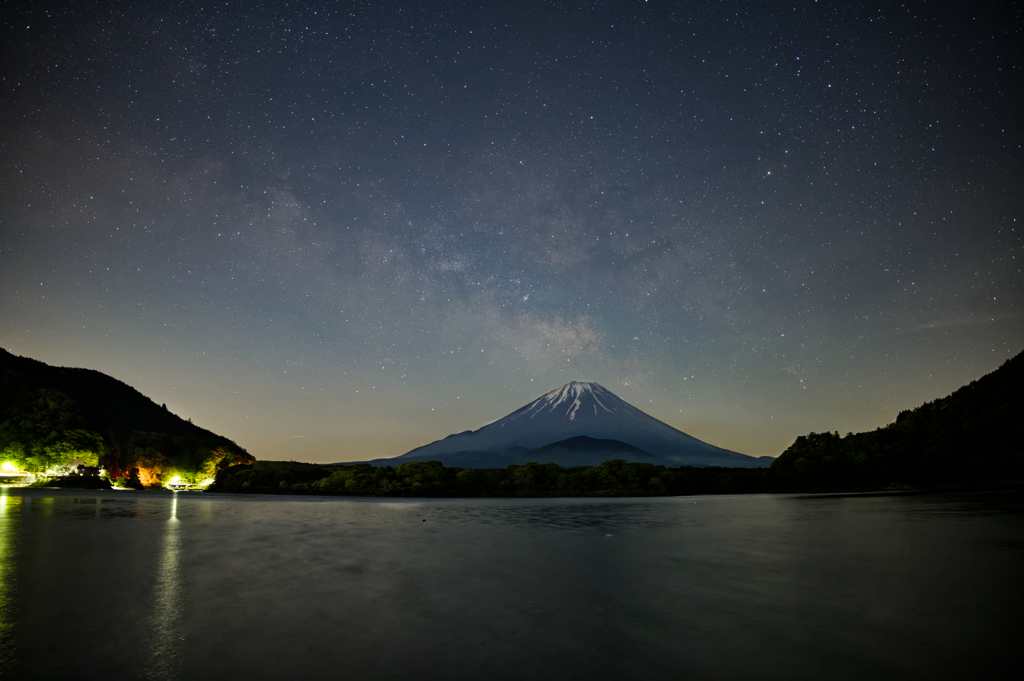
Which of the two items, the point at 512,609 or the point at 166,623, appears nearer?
the point at 166,623

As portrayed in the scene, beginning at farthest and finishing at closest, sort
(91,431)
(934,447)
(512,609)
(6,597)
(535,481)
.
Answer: (91,431) < (535,481) < (934,447) < (6,597) < (512,609)

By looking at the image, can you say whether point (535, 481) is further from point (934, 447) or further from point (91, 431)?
point (91, 431)

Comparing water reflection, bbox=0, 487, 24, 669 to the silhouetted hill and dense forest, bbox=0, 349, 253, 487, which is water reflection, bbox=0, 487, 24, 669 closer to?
the silhouetted hill

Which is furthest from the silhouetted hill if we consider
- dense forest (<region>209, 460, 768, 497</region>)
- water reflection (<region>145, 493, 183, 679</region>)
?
water reflection (<region>145, 493, 183, 679</region>)

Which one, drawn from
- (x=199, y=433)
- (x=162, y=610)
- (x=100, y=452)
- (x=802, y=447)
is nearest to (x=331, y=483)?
(x=100, y=452)

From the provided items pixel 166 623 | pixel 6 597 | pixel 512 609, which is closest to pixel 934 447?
pixel 512 609

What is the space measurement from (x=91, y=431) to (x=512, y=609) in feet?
331

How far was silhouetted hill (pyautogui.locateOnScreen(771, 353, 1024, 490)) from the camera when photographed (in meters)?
56.6

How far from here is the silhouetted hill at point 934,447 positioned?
56.6 metres

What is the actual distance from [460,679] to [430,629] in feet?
6.30

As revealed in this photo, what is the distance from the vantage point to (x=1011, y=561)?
11.0 meters

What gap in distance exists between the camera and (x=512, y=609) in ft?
24.9

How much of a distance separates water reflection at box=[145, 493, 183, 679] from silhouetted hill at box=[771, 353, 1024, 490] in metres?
71.5

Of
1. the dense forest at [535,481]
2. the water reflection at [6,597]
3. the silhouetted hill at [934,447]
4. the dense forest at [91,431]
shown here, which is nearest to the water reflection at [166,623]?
the water reflection at [6,597]
